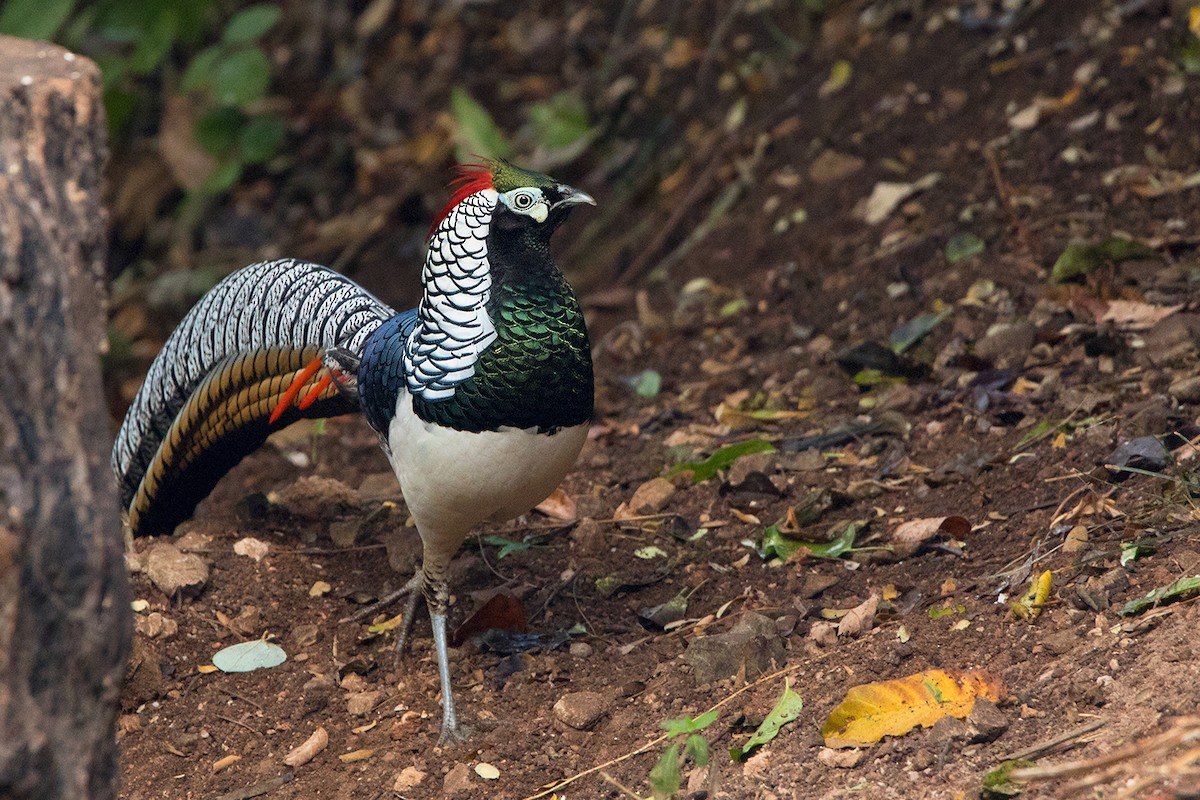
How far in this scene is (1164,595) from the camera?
2729mm

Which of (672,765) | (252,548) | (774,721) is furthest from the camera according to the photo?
(252,548)

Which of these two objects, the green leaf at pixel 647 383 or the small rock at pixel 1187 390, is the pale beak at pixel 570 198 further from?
the green leaf at pixel 647 383

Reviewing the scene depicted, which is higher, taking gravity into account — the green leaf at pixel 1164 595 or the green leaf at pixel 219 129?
the green leaf at pixel 219 129

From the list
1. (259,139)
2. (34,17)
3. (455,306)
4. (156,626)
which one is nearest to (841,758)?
→ (455,306)

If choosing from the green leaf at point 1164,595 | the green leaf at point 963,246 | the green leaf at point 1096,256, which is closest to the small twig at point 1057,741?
the green leaf at point 1164,595

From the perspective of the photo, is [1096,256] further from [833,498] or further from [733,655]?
[733,655]

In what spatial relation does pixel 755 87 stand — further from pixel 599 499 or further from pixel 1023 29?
pixel 599 499

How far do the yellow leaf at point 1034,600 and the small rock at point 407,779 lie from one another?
139 cm

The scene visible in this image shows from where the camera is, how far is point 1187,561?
281 centimetres

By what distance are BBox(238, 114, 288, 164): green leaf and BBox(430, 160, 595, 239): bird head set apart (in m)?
4.56

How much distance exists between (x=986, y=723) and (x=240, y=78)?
5375 mm

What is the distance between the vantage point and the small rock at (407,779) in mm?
3072

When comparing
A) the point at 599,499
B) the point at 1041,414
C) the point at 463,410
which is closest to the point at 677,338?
the point at 599,499

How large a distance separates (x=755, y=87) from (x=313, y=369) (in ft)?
12.5
